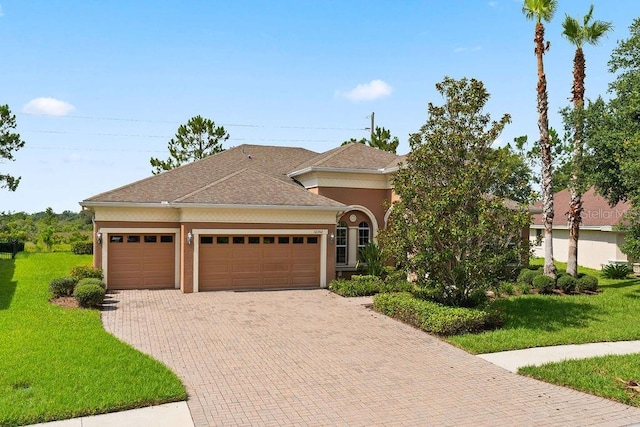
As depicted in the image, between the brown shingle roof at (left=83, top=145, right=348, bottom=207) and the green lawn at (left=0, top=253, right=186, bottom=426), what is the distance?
6.37m

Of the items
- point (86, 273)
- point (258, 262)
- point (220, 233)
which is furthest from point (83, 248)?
point (258, 262)

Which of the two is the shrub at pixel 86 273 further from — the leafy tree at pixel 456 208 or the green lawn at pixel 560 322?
the green lawn at pixel 560 322

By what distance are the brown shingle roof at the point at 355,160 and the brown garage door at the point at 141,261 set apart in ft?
23.8

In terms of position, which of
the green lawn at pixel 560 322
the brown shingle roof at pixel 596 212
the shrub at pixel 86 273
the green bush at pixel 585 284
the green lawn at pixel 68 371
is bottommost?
the green lawn at pixel 560 322

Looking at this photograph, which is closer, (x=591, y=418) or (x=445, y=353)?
(x=591, y=418)

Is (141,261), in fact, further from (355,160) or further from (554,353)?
(554,353)

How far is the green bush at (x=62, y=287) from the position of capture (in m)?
16.2

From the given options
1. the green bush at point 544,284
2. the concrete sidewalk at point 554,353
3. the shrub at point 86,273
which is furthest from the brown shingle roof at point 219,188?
the concrete sidewalk at point 554,353

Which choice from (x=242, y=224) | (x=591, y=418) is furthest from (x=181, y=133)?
(x=591, y=418)

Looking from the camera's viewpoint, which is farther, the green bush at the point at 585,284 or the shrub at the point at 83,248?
the shrub at the point at 83,248

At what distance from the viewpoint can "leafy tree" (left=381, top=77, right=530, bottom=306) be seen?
13.3 m

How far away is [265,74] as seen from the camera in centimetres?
2131

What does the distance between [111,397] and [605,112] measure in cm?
2019

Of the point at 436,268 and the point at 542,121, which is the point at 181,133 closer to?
the point at 542,121
